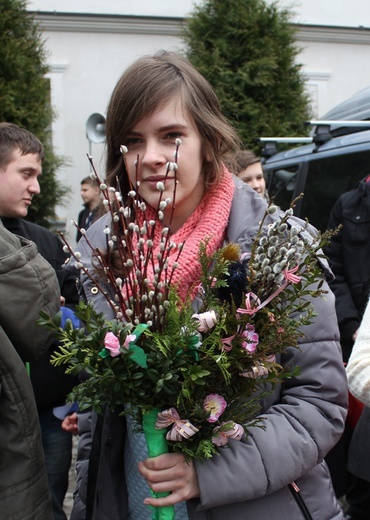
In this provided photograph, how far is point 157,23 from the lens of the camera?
45.7 feet

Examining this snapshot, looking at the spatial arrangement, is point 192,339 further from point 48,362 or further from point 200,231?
point 48,362

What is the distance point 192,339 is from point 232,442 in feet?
1.05

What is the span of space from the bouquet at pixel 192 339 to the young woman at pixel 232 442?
0.29ft

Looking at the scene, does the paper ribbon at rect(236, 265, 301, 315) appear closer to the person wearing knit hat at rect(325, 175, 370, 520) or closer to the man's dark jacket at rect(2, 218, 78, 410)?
the man's dark jacket at rect(2, 218, 78, 410)

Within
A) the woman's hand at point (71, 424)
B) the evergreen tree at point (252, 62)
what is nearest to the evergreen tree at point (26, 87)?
the evergreen tree at point (252, 62)

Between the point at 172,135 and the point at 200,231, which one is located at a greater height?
the point at 172,135

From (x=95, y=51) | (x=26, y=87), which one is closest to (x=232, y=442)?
(x=26, y=87)

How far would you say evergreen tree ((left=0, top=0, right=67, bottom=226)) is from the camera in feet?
29.4

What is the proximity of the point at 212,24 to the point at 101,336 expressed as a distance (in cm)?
998

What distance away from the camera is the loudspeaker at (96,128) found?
1076 centimetres

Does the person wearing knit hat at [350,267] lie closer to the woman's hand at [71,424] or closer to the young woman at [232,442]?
the woman's hand at [71,424]

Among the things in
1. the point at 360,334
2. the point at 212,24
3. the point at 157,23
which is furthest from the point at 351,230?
the point at 157,23

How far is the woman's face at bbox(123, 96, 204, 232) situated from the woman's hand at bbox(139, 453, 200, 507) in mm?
676

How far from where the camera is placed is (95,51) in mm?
13523
